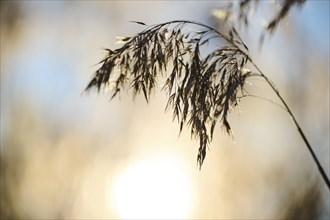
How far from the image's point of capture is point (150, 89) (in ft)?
10.2

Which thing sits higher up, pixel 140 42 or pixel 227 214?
pixel 140 42

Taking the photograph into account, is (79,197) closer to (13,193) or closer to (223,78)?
(13,193)

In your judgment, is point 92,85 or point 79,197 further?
point 79,197

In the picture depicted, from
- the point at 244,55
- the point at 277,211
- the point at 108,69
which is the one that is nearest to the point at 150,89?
the point at 108,69

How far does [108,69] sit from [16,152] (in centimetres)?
670

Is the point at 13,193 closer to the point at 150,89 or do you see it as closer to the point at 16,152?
the point at 16,152

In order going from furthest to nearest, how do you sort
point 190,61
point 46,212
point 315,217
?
1. point 46,212
2. point 315,217
3. point 190,61

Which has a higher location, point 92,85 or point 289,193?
point 92,85

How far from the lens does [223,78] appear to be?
306 cm

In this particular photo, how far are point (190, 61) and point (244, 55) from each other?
0.24m

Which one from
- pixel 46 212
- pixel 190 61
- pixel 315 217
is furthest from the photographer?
pixel 46 212

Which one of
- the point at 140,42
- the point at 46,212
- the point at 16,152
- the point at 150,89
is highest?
the point at 140,42

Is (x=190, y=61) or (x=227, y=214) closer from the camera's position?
(x=190, y=61)

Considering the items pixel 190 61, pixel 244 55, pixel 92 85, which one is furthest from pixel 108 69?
pixel 244 55
